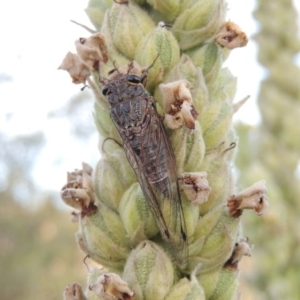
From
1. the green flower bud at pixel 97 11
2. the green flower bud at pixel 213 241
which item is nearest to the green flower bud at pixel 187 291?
the green flower bud at pixel 213 241

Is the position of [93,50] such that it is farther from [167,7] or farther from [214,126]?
[214,126]

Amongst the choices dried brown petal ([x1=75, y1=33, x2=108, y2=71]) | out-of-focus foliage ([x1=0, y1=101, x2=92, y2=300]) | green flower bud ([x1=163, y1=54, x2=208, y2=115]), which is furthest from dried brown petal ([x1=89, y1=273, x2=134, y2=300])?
out-of-focus foliage ([x1=0, y1=101, x2=92, y2=300])

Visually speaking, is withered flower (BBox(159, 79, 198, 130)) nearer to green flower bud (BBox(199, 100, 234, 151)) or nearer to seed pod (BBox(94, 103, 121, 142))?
green flower bud (BBox(199, 100, 234, 151))

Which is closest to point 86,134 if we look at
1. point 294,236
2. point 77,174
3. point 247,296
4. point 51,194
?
point 247,296

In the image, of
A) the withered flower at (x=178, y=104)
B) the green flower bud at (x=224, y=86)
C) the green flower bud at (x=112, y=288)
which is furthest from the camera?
the green flower bud at (x=224, y=86)

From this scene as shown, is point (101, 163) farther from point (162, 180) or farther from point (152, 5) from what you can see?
point (152, 5)

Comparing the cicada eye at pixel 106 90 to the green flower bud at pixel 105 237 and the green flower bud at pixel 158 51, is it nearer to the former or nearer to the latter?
the green flower bud at pixel 158 51
